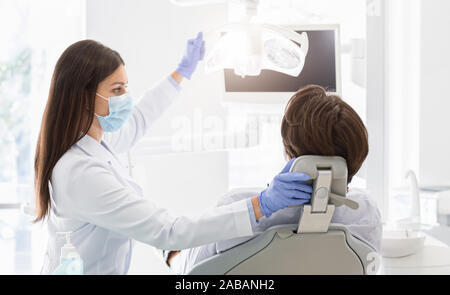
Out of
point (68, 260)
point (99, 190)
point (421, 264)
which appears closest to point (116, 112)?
point (99, 190)

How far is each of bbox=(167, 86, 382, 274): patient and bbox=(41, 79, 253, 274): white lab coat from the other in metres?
0.06

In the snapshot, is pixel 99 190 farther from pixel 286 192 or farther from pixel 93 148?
pixel 286 192

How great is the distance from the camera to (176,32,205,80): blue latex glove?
2.00m

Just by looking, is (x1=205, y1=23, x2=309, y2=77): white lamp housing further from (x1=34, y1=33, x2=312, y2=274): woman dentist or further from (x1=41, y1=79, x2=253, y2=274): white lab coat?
(x1=41, y1=79, x2=253, y2=274): white lab coat

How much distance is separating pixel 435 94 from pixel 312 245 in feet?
4.35

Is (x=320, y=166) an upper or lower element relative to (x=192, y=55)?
lower

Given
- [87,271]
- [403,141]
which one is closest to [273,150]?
[403,141]

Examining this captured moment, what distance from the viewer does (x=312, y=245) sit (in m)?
1.21

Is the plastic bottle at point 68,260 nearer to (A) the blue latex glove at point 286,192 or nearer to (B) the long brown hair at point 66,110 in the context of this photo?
(B) the long brown hair at point 66,110

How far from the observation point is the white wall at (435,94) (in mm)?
2209

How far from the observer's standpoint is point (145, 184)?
236cm

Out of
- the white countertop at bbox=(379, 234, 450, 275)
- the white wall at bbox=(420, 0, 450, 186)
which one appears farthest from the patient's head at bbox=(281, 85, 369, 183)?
the white wall at bbox=(420, 0, 450, 186)

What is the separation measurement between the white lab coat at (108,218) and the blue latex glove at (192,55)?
527mm
